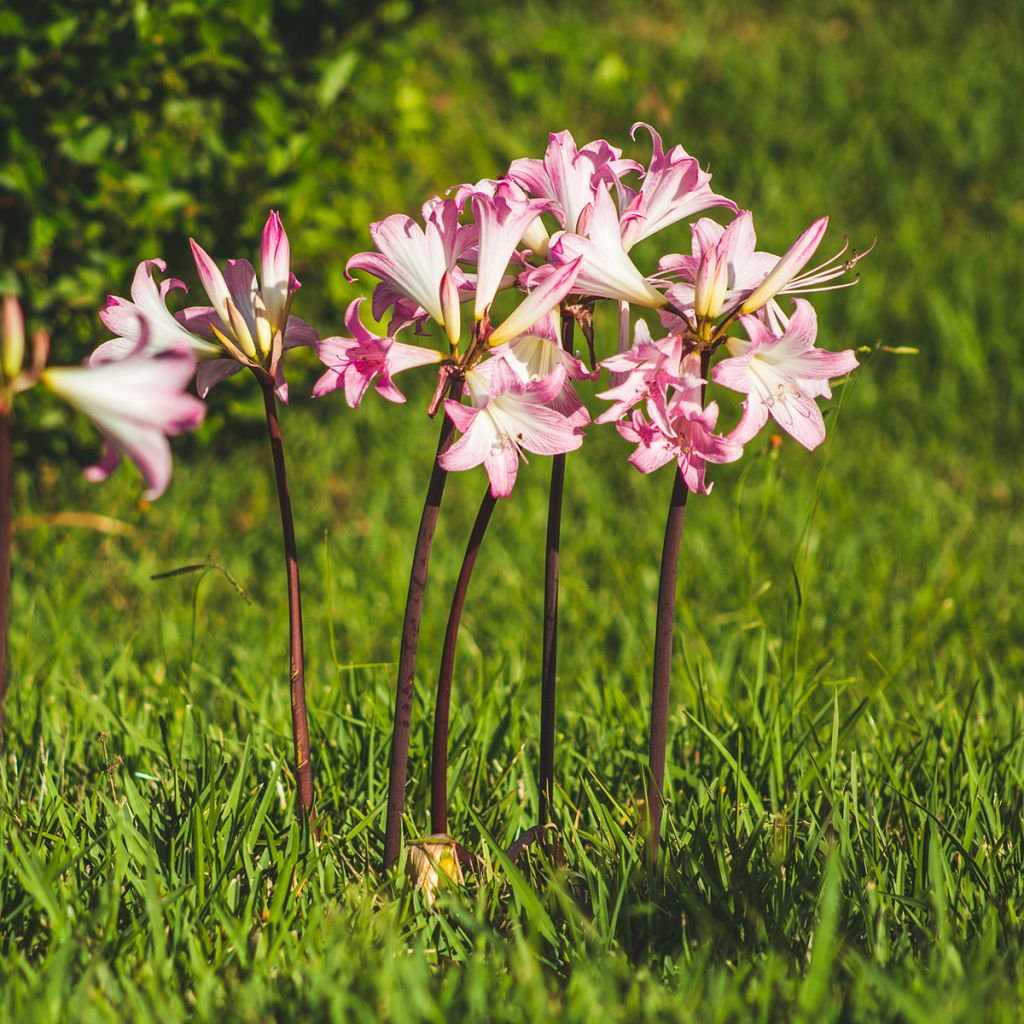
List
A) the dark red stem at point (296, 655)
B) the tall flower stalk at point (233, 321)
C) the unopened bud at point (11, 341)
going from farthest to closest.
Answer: the dark red stem at point (296, 655), the tall flower stalk at point (233, 321), the unopened bud at point (11, 341)

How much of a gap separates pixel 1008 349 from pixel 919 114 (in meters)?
1.95

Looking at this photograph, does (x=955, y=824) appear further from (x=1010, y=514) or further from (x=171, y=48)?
(x=171, y=48)

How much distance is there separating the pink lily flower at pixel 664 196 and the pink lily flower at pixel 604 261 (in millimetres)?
67

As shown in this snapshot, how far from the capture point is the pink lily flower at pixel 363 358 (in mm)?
1494

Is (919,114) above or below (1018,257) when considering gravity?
above

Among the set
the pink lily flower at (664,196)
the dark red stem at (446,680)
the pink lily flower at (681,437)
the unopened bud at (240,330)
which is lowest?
the dark red stem at (446,680)

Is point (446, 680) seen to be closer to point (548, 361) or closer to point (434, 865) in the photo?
point (434, 865)

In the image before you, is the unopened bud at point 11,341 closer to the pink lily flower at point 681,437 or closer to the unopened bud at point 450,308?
the unopened bud at point 450,308

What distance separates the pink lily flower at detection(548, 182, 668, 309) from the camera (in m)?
1.51

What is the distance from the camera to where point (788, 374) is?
1.53 m

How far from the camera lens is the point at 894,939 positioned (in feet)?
5.40

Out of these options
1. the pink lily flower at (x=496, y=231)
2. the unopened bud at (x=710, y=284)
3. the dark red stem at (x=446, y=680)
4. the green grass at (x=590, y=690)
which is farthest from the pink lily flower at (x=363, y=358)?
the green grass at (x=590, y=690)

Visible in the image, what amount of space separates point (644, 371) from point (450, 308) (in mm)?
265

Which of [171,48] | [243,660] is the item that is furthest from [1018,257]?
[243,660]
